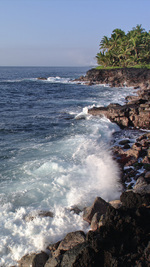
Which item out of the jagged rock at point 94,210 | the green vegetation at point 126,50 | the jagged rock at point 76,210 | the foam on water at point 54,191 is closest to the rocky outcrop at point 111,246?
the foam on water at point 54,191

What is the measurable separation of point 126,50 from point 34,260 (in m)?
68.8

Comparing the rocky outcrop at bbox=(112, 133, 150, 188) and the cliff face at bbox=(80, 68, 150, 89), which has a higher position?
the cliff face at bbox=(80, 68, 150, 89)

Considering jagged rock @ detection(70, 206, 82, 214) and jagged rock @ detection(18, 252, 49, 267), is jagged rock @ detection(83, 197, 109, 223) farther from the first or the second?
jagged rock @ detection(18, 252, 49, 267)

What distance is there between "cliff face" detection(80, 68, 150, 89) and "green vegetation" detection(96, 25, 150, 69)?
17.6 feet

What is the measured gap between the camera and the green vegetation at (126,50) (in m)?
67.8

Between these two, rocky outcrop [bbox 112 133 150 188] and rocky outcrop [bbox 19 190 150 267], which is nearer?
rocky outcrop [bbox 19 190 150 267]

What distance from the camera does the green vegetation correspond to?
67812mm

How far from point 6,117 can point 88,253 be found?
68.6 feet

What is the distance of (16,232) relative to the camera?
7.74m

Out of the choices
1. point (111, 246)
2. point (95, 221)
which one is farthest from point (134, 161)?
point (111, 246)

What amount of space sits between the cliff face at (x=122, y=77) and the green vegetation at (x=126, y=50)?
17.6ft

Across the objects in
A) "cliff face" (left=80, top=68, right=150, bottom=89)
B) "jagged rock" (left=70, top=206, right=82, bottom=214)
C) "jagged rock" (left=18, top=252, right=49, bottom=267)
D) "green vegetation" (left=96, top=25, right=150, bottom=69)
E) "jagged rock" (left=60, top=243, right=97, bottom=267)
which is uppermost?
"green vegetation" (left=96, top=25, right=150, bottom=69)

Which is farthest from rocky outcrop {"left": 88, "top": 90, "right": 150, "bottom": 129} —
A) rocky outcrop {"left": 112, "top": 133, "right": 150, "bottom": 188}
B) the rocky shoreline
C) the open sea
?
the rocky shoreline

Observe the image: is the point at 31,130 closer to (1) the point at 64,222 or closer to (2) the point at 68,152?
(2) the point at 68,152
